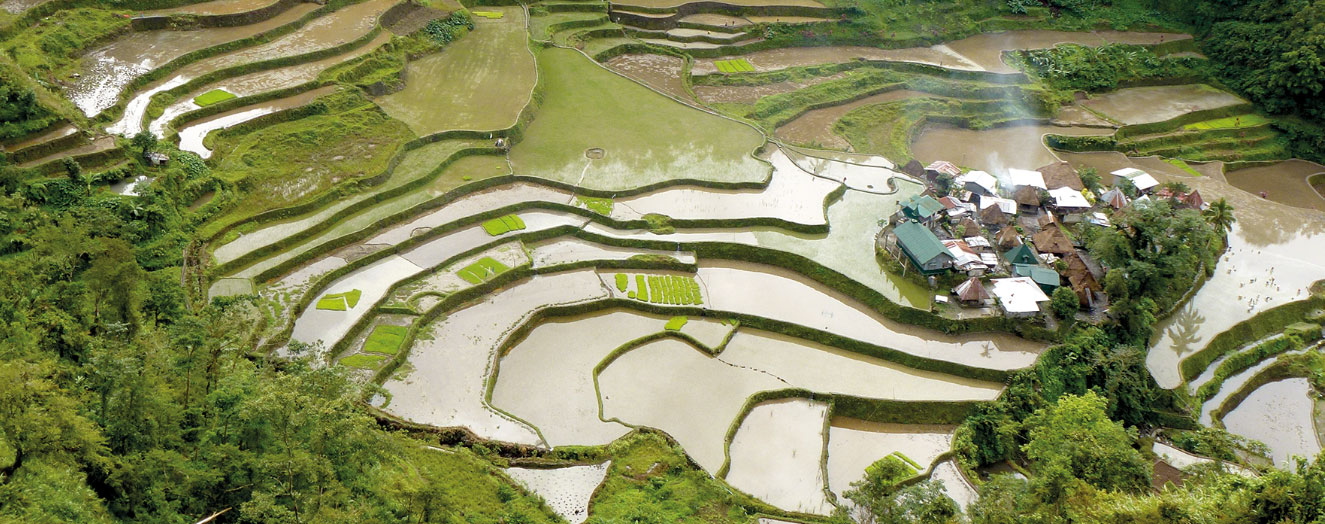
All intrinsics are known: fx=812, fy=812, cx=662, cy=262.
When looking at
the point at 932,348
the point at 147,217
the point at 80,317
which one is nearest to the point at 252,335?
the point at 80,317

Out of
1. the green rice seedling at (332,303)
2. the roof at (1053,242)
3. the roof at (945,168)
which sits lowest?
the green rice seedling at (332,303)

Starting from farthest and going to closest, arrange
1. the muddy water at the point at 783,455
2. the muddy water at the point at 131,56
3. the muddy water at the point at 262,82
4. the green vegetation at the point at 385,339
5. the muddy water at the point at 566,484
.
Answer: the muddy water at the point at 262,82 → the muddy water at the point at 131,56 → the green vegetation at the point at 385,339 → the muddy water at the point at 783,455 → the muddy water at the point at 566,484

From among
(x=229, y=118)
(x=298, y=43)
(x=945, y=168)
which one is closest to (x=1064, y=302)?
(x=945, y=168)

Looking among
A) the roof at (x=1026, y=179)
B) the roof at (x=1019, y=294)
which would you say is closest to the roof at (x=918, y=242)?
the roof at (x=1019, y=294)

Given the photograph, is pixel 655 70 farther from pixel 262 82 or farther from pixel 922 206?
pixel 262 82

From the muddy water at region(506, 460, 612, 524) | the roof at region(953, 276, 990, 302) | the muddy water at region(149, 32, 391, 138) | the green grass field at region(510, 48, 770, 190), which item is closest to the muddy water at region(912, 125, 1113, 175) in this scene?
the green grass field at region(510, 48, 770, 190)

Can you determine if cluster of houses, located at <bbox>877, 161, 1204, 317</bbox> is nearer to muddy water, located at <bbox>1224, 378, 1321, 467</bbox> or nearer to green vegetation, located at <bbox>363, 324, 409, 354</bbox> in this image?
muddy water, located at <bbox>1224, 378, 1321, 467</bbox>

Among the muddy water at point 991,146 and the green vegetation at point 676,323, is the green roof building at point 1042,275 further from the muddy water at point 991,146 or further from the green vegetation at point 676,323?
the green vegetation at point 676,323
